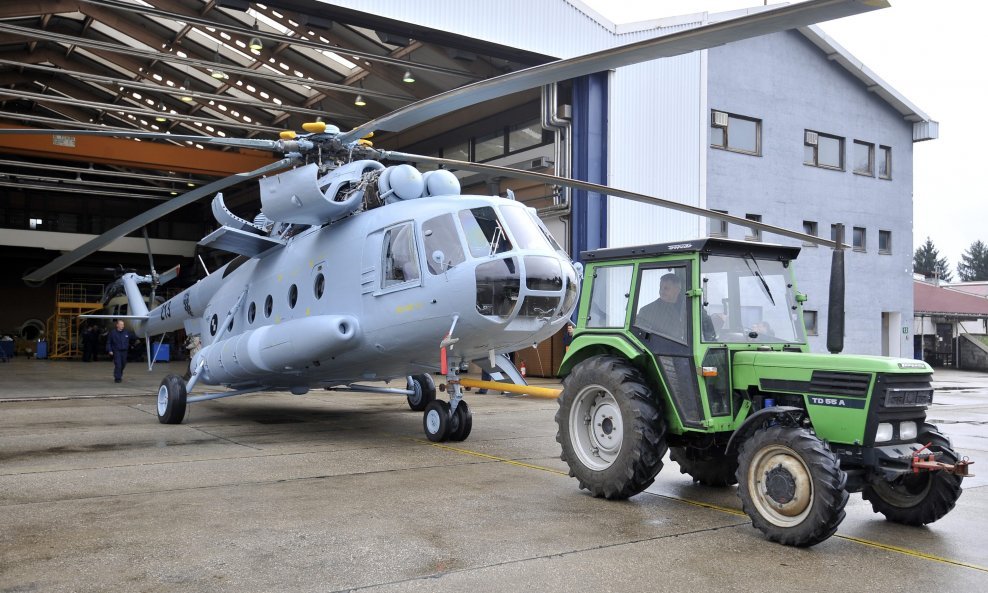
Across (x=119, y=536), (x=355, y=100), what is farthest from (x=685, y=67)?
(x=119, y=536)

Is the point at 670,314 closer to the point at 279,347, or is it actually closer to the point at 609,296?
the point at 609,296

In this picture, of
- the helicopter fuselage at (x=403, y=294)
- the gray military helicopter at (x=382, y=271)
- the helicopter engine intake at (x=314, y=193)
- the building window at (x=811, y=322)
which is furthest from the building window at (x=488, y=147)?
the helicopter engine intake at (x=314, y=193)

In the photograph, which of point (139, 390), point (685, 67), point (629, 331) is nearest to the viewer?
point (629, 331)

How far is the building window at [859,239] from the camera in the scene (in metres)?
26.8

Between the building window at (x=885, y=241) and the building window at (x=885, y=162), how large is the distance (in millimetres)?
1930

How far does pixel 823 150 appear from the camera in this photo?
26.0 metres

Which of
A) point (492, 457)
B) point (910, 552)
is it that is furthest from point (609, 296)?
point (492, 457)

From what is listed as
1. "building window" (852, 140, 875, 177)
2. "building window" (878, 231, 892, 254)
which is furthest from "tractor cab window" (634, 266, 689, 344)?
"building window" (878, 231, 892, 254)

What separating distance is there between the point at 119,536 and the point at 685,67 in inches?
786

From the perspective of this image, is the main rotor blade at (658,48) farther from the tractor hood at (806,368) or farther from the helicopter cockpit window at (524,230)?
the tractor hood at (806,368)

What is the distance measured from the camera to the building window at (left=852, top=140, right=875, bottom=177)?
26734 millimetres

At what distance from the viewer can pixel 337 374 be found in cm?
1065

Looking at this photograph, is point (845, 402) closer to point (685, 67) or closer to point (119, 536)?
point (119, 536)

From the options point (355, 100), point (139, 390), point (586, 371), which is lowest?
point (139, 390)
